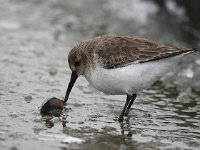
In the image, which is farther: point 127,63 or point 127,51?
point 127,51

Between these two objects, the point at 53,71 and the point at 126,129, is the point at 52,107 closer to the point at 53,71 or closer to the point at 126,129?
the point at 126,129

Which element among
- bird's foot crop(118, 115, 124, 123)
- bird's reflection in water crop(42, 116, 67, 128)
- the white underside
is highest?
the white underside

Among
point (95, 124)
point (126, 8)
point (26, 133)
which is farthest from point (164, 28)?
point (26, 133)

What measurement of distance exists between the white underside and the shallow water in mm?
465

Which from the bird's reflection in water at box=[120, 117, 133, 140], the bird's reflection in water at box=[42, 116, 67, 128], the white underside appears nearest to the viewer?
the bird's reflection in water at box=[120, 117, 133, 140]

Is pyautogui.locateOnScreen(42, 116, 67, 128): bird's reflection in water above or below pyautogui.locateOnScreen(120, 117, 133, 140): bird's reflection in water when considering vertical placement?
below

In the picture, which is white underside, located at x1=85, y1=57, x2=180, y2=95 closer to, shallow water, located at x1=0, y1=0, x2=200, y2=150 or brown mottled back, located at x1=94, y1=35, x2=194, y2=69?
brown mottled back, located at x1=94, y1=35, x2=194, y2=69

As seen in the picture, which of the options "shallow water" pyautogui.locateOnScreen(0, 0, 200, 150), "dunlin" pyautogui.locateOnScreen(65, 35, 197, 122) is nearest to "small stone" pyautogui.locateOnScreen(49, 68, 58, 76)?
"shallow water" pyautogui.locateOnScreen(0, 0, 200, 150)

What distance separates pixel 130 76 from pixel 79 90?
1896 millimetres

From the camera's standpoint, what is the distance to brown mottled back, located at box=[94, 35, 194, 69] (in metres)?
7.37

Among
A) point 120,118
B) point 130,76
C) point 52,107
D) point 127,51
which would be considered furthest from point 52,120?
point 127,51

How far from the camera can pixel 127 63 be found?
24.4 ft

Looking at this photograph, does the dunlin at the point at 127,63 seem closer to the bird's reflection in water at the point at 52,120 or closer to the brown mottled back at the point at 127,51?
the brown mottled back at the point at 127,51

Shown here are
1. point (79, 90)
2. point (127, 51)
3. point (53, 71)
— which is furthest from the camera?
point (53, 71)
